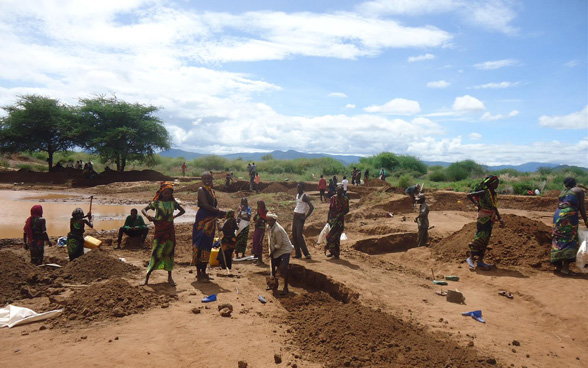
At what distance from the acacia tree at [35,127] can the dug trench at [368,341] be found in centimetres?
3515

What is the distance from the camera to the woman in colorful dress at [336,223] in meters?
9.03

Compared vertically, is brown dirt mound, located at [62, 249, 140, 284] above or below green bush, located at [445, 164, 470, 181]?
below

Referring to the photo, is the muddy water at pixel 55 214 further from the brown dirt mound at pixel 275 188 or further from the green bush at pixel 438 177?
the green bush at pixel 438 177

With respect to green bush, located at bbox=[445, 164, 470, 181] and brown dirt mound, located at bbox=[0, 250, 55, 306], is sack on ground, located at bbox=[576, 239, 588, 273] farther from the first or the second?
green bush, located at bbox=[445, 164, 470, 181]

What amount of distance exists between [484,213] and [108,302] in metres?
7.17

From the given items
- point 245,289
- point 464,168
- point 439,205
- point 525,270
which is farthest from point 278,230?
point 464,168

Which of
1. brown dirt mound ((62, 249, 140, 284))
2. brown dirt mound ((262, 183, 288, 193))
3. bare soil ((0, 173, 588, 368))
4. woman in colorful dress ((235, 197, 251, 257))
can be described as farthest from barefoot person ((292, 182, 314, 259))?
brown dirt mound ((262, 183, 288, 193))

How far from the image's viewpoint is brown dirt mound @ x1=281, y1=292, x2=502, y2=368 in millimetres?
4324

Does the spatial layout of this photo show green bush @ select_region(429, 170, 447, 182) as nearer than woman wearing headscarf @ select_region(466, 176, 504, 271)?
No

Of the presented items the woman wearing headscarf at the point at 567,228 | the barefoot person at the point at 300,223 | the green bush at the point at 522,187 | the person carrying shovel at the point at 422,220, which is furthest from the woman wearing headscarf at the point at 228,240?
the green bush at the point at 522,187

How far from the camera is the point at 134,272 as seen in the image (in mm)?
7277

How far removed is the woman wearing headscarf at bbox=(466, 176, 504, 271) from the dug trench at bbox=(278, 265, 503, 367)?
3723 millimetres

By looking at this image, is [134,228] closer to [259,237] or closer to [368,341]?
[259,237]

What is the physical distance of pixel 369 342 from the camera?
462cm
